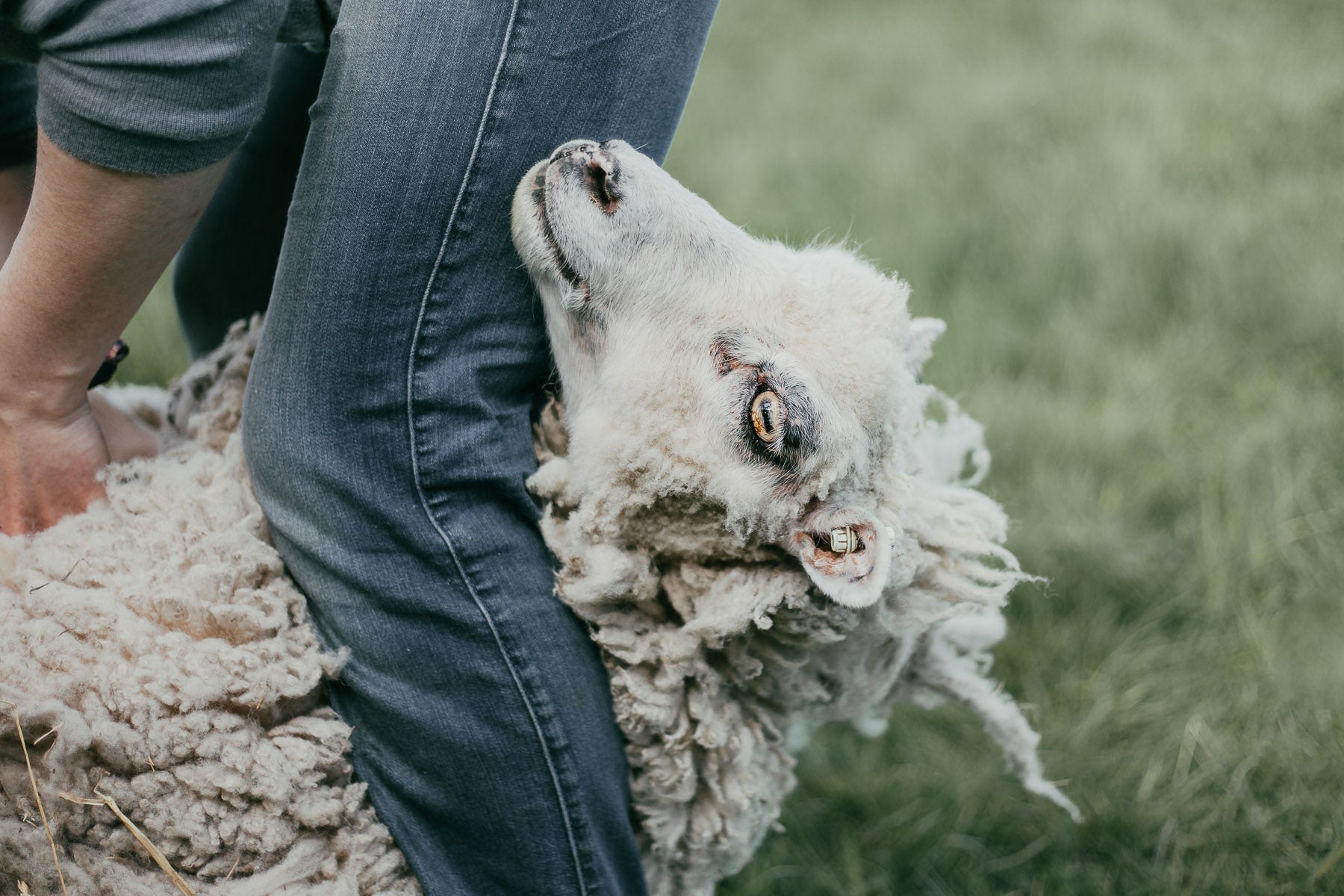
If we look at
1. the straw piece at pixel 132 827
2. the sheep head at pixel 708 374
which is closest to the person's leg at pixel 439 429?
the sheep head at pixel 708 374

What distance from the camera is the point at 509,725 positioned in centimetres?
168

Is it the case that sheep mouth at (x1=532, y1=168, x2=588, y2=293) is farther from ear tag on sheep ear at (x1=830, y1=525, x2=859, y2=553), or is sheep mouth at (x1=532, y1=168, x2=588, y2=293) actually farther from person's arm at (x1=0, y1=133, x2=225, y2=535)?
ear tag on sheep ear at (x1=830, y1=525, x2=859, y2=553)

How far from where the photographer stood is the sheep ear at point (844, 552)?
5.38 feet

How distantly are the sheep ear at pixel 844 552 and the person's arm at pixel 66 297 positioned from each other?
1.11 metres

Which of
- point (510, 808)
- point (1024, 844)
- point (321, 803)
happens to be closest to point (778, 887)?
point (1024, 844)

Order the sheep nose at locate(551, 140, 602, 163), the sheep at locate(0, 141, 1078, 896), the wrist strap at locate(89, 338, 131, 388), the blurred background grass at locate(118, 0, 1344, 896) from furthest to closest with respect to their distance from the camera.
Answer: the blurred background grass at locate(118, 0, 1344, 896) → the wrist strap at locate(89, 338, 131, 388) → the sheep nose at locate(551, 140, 602, 163) → the sheep at locate(0, 141, 1078, 896)

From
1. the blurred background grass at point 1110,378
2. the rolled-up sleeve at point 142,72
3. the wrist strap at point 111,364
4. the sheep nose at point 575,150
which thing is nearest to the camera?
the rolled-up sleeve at point 142,72

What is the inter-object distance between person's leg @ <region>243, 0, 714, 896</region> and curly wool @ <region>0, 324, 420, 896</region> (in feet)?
0.25

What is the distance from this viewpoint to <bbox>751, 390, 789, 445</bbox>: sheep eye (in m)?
1.67

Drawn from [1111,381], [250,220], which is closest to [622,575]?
[250,220]

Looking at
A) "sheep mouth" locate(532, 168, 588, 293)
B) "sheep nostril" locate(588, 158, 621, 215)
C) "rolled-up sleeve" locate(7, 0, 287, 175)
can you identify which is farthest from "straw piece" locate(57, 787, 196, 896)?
"sheep nostril" locate(588, 158, 621, 215)

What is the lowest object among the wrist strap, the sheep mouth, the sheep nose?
the wrist strap

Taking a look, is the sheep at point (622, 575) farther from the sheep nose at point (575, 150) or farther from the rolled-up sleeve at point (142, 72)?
Answer: the rolled-up sleeve at point (142, 72)

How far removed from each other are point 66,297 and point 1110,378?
334 cm
